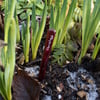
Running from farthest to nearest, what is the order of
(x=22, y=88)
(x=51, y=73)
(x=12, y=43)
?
(x=51, y=73), (x=22, y=88), (x=12, y=43)

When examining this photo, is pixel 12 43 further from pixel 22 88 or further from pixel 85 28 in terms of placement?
pixel 85 28

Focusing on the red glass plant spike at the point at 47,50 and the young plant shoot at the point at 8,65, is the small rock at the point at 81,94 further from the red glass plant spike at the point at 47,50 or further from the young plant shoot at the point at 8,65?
the young plant shoot at the point at 8,65

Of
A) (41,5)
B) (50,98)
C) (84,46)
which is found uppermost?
(41,5)

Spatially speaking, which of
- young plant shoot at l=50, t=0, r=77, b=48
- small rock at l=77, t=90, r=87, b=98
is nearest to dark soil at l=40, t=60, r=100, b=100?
small rock at l=77, t=90, r=87, b=98

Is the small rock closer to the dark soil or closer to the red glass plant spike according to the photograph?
the dark soil

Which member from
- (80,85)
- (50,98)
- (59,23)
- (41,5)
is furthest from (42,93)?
(41,5)

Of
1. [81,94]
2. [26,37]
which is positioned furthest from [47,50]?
[81,94]

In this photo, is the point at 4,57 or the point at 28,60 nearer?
the point at 4,57

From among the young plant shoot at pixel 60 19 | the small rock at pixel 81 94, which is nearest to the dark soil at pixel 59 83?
the small rock at pixel 81 94
